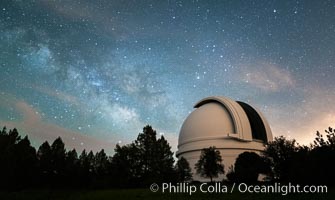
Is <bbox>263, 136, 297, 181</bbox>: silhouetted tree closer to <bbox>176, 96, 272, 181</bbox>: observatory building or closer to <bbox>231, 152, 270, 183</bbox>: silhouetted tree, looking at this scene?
<bbox>231, 152, 270, 183</bbox>: silhouetted tree

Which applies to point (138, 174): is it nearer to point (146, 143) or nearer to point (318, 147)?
point (146, 143)

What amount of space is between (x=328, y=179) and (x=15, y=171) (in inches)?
1389

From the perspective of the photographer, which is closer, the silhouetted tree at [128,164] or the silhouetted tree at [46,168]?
the silhouetted tree at [128,164]

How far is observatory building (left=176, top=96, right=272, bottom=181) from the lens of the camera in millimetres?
44000

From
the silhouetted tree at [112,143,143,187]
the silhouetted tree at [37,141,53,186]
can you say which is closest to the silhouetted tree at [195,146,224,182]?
the silhouetted tree at [112,143,143,187]

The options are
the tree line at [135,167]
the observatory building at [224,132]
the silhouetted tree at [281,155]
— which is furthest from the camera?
the observatory building at [224,132]

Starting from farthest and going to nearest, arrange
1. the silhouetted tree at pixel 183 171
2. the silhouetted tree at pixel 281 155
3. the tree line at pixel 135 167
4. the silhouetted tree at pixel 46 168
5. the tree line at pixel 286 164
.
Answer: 1. the silhouetted tree at pixel 183 171
2. the silhouetted tree at pixel 46 168
3. the tree line at pixel 135 167
4. the silhouetted tree at pixel 281 155
5. the tree line at pixel 286 164

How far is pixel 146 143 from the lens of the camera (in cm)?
4084

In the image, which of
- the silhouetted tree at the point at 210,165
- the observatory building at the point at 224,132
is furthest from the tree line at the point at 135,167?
the observatory building at the point at 224,132

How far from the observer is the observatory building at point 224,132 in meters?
44.0

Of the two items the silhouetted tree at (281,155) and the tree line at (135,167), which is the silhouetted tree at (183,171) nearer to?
the tree line at (135,167)

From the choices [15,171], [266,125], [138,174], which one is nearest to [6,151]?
[15,171]

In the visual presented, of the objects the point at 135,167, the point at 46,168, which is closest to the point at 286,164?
the point at 135,167

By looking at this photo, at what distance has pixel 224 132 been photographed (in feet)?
149
